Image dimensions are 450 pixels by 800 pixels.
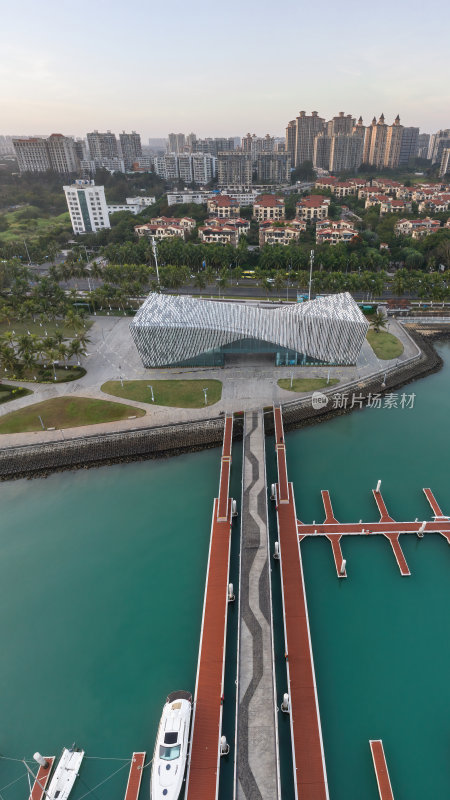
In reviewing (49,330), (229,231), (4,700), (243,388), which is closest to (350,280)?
(243,388)

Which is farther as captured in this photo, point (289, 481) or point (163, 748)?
point (289, 481)

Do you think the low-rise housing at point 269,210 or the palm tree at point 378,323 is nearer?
the palm tree at point 378,323

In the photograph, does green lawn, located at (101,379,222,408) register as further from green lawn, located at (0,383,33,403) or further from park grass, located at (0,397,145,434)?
green lawn, located at (0,383,33,403)

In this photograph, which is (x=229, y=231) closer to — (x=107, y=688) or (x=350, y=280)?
(x=350, y=280)

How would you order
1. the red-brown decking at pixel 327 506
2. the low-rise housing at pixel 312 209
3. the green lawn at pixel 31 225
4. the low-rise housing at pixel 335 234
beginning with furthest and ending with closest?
1. the green lawn at pixel 31 225
2. the low-rise housing at pixel 312 209
3. the low-rise housing at pixel 335 234
4. the red-brown decking at pixel 327 506

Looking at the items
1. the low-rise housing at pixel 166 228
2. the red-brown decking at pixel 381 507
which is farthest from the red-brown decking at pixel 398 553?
the low-rise housing at pixel 166 228

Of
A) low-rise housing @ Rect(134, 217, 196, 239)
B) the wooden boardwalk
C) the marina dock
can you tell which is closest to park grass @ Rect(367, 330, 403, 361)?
the wooden boardwalk

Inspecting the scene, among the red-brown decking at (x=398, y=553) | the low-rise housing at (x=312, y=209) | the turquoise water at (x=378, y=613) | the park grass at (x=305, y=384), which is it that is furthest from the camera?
the low-rise housing at (x=312, y=209)

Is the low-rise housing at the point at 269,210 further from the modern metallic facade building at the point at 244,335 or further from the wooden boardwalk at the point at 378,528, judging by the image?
the wooden boardwalk at the point at 378,528
